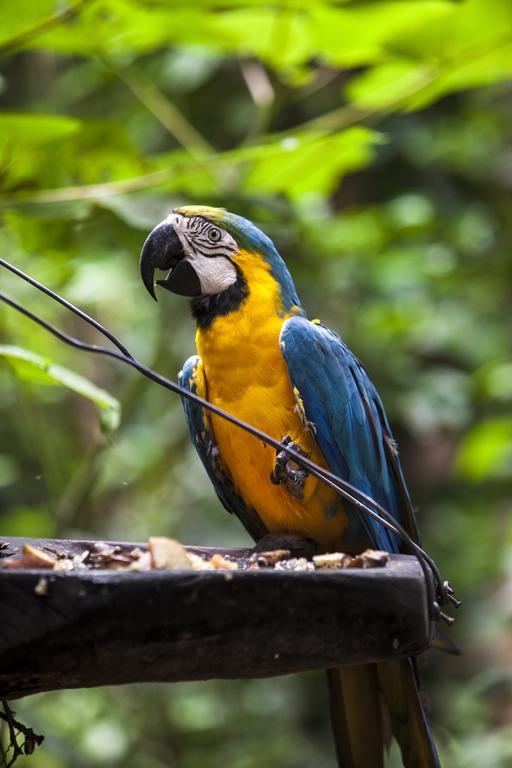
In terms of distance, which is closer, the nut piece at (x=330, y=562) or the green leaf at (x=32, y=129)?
the nut piece at (x=330, y=562)

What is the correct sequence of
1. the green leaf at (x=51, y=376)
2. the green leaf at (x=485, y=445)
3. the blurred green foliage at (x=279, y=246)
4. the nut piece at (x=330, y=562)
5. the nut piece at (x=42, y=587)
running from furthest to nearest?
the green leaf at (x=485, y=445) → the blurred green foliage at (x=279, y=246) → the green leaf at (x=51, y=376) → the nut piece at (x=330, y=562) → the nut piece at (x=42, y=587)

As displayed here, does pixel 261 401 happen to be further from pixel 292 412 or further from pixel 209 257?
pixel 209 257

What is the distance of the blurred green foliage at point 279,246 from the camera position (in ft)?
5.63

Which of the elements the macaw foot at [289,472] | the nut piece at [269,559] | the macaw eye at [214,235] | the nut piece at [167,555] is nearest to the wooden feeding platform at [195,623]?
the nut piece at [167,555]

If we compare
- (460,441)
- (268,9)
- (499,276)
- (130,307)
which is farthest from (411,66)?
(130,307)

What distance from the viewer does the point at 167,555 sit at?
931 mm

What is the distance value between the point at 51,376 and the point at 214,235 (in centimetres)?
35

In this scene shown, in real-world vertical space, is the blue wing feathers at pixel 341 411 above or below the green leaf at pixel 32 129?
below

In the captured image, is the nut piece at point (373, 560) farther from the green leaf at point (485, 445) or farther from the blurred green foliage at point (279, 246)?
the green leaf at point (485, 445)

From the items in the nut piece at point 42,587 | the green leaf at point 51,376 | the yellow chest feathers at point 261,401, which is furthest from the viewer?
the yellow chest feathers at point 261,401

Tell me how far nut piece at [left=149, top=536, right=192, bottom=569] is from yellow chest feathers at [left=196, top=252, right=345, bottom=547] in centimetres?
51

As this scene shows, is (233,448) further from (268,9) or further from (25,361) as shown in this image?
(268,9)

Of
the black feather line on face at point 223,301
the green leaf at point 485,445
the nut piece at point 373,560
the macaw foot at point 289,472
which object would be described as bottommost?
the nut piece at point 373,560

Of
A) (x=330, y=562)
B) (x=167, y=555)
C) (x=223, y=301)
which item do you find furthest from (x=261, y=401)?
(x=167, y=555)
